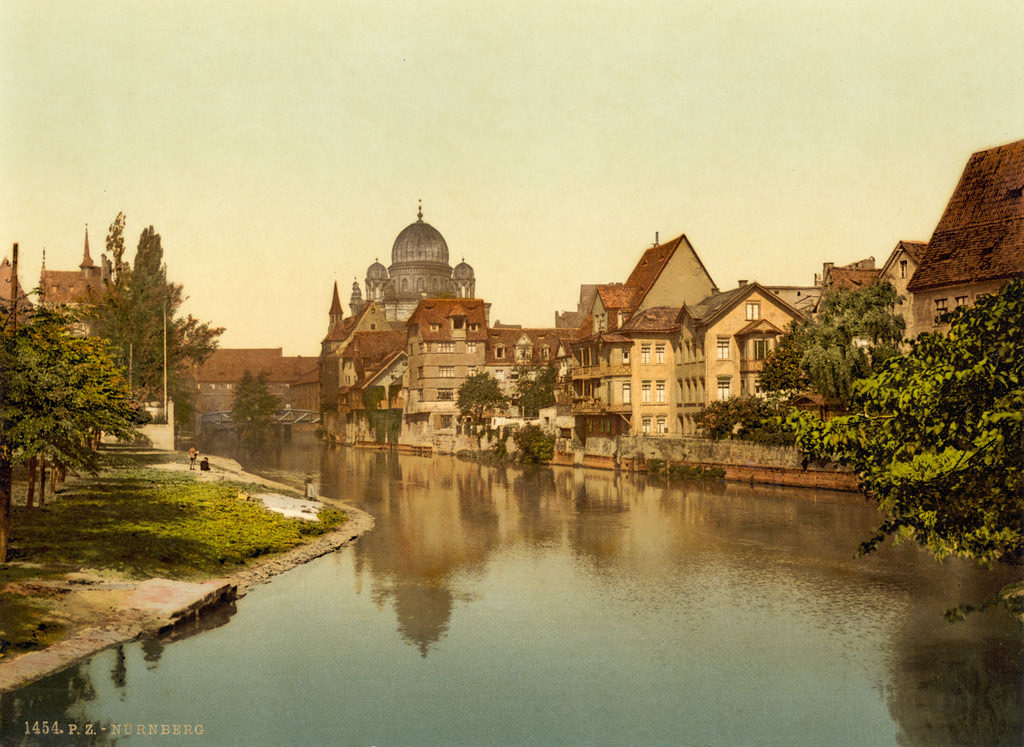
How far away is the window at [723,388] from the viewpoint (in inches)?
2648

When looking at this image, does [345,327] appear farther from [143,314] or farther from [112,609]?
[112,609]

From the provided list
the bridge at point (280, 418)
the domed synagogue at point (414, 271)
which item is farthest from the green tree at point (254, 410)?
the domed synagogue at point (414, 271)

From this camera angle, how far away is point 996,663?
63.1ft

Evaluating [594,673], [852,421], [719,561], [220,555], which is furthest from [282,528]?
[852,421]

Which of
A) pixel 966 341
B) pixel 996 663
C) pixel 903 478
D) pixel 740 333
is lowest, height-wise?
pixel 996 663

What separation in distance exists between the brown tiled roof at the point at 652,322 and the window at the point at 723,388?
6932mm

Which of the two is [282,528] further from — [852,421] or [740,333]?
[740,333]

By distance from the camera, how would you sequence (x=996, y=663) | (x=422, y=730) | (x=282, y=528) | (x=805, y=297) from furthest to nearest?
1. (x=805, y=297)
2. (x=282, y=528)
3. (x=996, y=663)
4. (x=422, y=730)

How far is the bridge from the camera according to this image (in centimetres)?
16212

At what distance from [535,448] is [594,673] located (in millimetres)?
57766

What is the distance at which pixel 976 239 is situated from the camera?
4853 cm

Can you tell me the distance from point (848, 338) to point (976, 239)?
8417 mm

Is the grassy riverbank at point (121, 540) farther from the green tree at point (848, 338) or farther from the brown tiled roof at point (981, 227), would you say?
the brown tiled roof at point (981, 227)

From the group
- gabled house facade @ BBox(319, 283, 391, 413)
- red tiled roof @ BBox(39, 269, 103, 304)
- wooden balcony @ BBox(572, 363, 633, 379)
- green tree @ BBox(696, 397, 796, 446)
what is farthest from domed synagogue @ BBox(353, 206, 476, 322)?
green tree @ BBox(696, 397, 796, 446)
